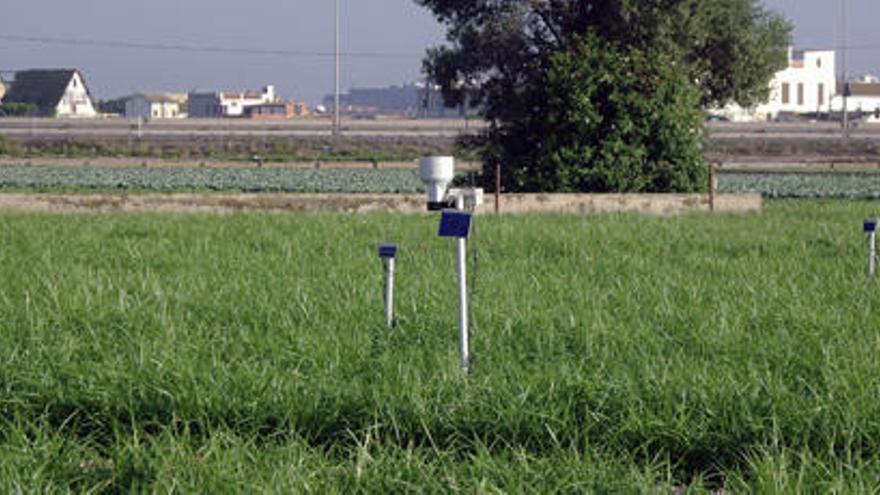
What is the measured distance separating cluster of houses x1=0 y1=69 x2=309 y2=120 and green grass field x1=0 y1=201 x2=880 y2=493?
306 ft

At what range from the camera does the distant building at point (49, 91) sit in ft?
363

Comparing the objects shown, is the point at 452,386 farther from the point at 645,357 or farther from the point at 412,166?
the point at 412,166

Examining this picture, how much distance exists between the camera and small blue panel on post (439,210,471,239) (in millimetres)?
7105

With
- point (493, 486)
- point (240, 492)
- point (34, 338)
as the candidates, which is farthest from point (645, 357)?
point (34, 338)

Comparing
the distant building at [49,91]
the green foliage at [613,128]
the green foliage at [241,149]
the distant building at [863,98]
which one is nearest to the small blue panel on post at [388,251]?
the green foliage at [613,128]

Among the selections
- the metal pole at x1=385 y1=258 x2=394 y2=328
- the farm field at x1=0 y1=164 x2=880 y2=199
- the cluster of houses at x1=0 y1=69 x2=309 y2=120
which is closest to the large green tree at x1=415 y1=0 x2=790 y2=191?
the farm field at x1=0 y1=164 x2=880 y2=199

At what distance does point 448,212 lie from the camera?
736cm

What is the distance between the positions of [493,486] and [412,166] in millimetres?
42834

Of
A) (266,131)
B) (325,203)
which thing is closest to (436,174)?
(325,203)

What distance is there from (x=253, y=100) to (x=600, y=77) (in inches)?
5644

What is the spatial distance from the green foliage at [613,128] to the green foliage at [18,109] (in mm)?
84766

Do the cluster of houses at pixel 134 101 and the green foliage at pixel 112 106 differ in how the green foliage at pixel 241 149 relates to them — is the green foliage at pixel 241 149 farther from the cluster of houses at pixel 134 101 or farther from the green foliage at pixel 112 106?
the green foliage at pixel 112 106

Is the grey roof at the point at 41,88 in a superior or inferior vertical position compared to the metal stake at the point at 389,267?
superior

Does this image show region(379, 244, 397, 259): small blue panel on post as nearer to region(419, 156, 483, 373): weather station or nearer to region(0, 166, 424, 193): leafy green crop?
region(419, 156, 483, 373): weather station
